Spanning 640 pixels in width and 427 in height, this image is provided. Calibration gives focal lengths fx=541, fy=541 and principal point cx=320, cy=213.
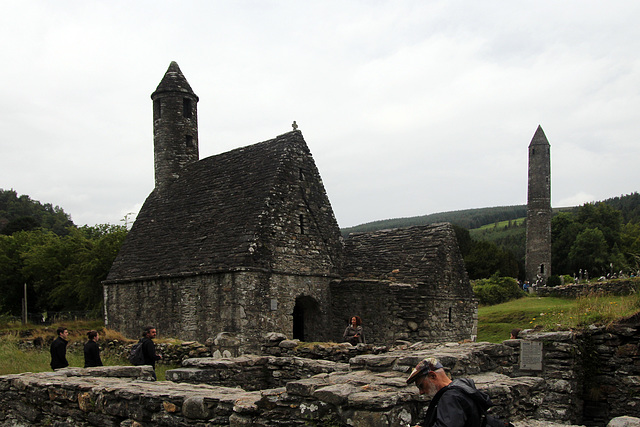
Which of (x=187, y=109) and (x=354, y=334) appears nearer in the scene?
(x=354, y=334)

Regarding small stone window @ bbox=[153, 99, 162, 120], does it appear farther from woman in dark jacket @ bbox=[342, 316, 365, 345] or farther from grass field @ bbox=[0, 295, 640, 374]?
woman in dark jacket @ bbox=[342, 316, 365, 345]

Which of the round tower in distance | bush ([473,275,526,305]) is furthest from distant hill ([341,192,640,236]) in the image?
bush ([473,275,526,305])

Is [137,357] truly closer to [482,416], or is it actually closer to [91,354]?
[91,354]

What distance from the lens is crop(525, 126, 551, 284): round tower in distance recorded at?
53.5 meters

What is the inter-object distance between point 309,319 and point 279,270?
2.45m

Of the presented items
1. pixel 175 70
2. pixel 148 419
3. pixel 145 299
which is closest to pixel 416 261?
pixel 145 299

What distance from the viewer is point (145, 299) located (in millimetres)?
19859

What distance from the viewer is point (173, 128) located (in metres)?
25.3

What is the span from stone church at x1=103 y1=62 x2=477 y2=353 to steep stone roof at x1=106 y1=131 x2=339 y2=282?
5 centimetres

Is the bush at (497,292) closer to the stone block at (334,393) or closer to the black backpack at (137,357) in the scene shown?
the black backpack at (137,357)

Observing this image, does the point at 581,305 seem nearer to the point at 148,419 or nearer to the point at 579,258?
the point at 148,419

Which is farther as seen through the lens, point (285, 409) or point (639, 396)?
point (639, 396)

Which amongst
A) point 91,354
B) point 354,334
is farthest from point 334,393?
point 91,354

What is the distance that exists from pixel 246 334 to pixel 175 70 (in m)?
15.3
